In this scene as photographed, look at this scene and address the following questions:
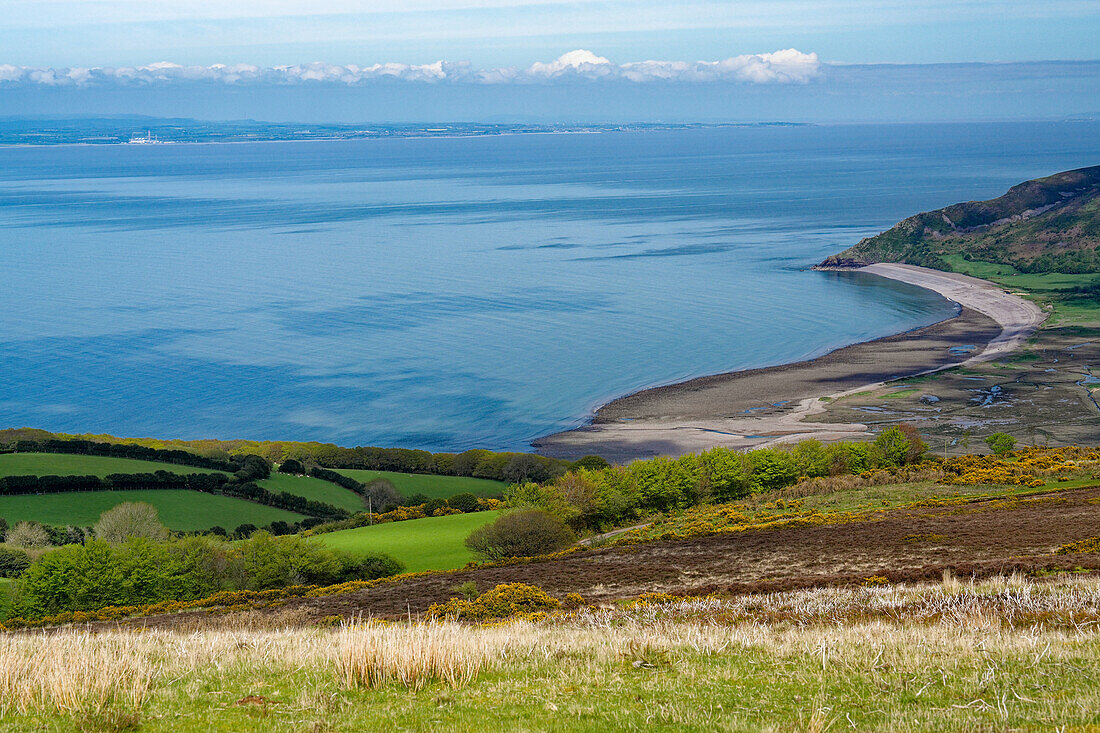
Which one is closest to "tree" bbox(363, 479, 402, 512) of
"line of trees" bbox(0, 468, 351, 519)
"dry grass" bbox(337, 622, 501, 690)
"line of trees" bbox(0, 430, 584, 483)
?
"line of trees" bbox(0, 468, 351, 519)

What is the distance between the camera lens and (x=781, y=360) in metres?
85.1

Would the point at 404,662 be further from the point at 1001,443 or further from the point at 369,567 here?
the point at 1001,443

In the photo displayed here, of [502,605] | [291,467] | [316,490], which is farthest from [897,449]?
[291,467]

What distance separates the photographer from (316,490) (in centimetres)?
5319

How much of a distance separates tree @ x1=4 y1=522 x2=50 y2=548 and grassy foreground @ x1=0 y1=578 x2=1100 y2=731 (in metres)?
34.3

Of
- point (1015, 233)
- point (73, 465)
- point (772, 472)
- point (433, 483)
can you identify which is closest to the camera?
point (772, 472)

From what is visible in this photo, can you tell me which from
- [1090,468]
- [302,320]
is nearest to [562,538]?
[1090,468]

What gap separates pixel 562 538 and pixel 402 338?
197 feet

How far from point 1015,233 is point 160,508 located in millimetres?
138040

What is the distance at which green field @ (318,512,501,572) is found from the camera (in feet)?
110

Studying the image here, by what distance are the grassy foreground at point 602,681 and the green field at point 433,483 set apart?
136 feet

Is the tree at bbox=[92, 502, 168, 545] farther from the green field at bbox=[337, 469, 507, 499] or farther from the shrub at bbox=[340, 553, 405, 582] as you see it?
the green field at bbox=[337, 469, 507, 499]

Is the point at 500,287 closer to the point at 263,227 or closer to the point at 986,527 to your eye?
the point at 263,227

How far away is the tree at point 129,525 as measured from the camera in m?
40.2
